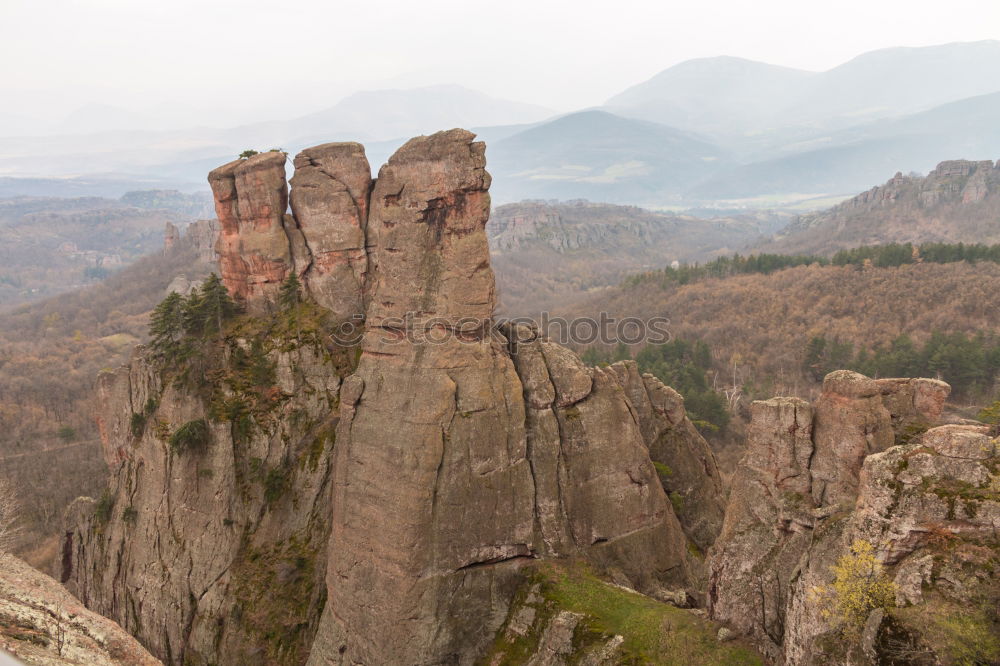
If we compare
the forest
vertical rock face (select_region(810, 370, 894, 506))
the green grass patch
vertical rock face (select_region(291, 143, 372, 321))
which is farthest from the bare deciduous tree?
the forest

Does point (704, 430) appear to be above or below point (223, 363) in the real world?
below

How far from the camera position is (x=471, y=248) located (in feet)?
96.2

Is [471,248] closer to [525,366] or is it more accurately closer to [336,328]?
[525,366]

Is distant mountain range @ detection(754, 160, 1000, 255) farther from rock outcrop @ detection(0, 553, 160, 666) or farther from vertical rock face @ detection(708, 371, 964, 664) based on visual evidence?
rock outcrop @ detection(0, 553, 160, 666)

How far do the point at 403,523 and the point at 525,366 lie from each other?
10039 millimetres

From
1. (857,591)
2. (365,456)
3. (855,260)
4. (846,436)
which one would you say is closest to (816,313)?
(855,260)

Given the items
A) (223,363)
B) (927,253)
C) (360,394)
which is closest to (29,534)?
(223,363)

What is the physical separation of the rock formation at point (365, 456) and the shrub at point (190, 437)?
21 cm

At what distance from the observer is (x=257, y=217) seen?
35.3 m

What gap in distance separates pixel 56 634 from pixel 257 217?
89.2ft

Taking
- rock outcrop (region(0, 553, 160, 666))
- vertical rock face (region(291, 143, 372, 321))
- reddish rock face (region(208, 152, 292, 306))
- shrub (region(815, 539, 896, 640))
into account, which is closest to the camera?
rock outcrop (region(0, 553, 160, 666))

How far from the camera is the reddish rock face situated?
34.8 meters

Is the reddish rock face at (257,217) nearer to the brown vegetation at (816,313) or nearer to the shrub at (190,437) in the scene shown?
the shrub at (190,437)

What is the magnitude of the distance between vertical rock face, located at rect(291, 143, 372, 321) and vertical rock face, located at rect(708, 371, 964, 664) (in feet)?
77.3
